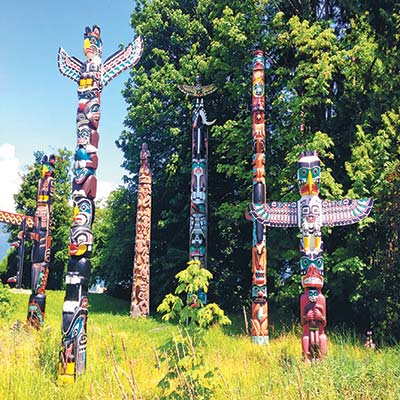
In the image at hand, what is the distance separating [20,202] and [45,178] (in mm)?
14590

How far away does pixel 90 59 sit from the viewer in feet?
22.2

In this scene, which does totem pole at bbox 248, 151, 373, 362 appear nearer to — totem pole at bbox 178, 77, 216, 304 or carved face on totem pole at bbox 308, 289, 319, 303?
carved face on totem pole at bbox 308, 289, 319, 303

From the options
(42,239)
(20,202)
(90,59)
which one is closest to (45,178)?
(42,239)

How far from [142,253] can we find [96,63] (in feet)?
27.2

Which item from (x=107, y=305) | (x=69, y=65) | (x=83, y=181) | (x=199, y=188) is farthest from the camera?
(x=107, y=305)

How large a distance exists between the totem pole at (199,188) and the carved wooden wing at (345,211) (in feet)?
18.9

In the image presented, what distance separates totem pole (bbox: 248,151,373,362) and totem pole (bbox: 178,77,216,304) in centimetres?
518

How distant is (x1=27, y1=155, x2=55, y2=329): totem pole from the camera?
10.5 m

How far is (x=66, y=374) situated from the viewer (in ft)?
17.3

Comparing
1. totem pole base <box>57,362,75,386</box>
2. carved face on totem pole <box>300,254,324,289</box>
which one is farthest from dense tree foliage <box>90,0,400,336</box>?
totem pole base <box>57,362,75,386</box>

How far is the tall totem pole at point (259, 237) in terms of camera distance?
950cm

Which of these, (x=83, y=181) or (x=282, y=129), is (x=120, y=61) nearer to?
(x=83, y=181)

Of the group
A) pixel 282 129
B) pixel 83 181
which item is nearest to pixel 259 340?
pixel 83 181

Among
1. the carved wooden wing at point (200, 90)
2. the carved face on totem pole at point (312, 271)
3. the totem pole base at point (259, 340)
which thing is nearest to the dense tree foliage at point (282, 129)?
the carved wooden wing at point (200, 90)
